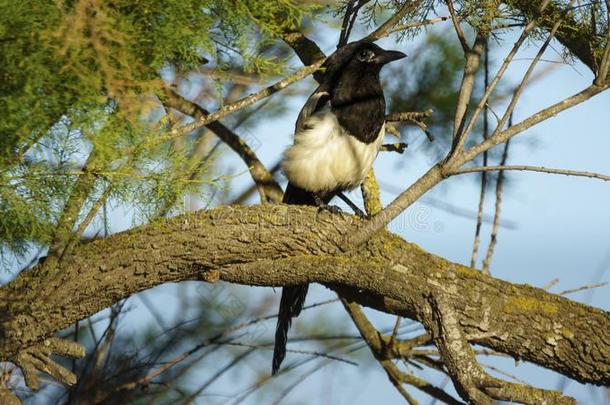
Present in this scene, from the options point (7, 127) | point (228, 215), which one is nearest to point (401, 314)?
point (228, 215)

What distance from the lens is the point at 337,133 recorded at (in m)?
2.90

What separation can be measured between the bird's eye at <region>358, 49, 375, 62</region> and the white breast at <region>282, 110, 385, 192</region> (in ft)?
0.86

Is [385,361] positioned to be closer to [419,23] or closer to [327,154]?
[327,154]

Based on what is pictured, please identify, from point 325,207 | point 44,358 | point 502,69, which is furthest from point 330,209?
point 44,358

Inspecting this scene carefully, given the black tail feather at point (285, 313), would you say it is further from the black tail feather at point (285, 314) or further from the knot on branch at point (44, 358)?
the knot on branch at point (44, 358)

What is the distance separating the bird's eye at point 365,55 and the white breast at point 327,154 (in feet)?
0.86

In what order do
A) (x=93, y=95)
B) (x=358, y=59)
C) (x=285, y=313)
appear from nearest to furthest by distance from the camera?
(x=93, y=95), (x=285, y=313), (x=358, y=59)

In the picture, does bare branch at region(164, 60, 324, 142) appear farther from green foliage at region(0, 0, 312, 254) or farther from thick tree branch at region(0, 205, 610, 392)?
thick tree branch at region(0, 205, 610, 392)

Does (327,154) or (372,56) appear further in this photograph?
(372,56)

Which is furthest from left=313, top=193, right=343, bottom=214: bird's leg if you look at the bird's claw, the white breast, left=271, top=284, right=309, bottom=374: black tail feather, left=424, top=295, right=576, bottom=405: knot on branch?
left=424, top=295, right=576, bottom=405: knot on branch

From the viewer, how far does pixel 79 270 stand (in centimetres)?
229

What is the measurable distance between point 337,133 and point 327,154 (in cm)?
8

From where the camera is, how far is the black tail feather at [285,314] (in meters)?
2.90

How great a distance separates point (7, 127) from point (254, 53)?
29.5 inches
